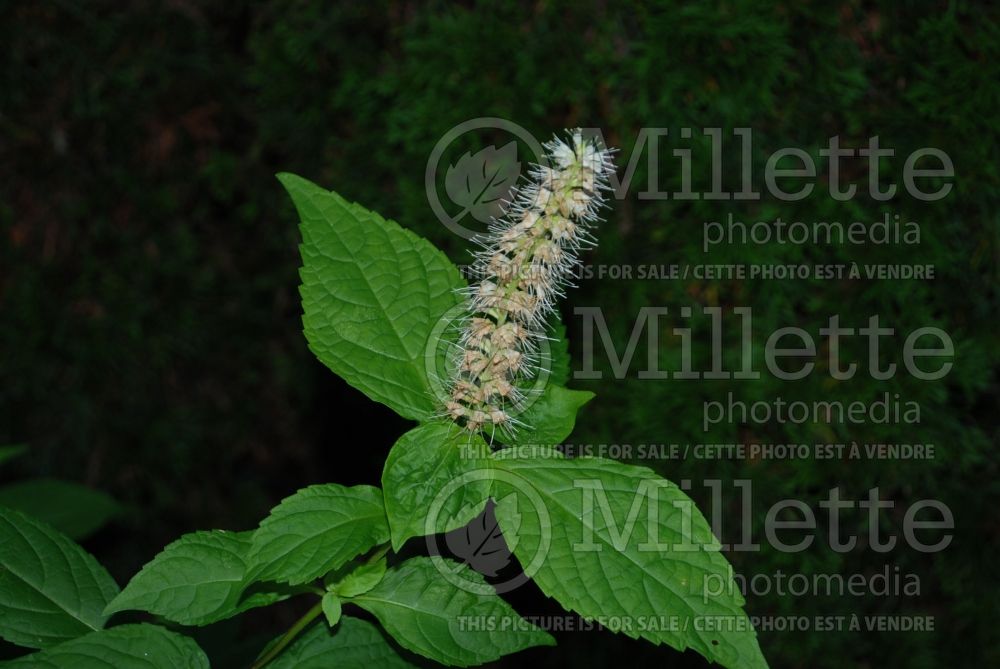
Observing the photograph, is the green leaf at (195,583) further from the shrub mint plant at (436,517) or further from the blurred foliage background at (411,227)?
the blurred foliage background at (411,227)

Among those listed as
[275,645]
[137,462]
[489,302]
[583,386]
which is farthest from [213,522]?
[489,302]

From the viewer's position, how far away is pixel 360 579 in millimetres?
1150

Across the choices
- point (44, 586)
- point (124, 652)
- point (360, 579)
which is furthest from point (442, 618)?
point (44, 586)

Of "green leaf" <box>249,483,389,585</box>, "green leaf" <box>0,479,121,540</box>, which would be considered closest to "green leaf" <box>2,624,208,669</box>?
"green leaf" <box>249,483,389,585</box>

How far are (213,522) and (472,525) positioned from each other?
1733 mm

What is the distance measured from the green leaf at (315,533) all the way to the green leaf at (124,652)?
0.23m

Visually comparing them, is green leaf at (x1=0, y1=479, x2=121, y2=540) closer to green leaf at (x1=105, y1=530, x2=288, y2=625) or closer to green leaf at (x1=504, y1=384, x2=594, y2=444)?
green leaf at (x1=105, y1=530, x2=288, y2=625)

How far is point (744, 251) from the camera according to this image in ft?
7.45

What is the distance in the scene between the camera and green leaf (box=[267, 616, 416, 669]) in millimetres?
1182

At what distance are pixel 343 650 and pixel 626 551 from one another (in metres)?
0.44

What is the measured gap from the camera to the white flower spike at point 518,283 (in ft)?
3.60

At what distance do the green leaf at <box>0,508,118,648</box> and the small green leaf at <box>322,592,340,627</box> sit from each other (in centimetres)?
42

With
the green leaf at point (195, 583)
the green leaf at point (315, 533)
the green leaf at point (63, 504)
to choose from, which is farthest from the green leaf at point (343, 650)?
the green leaf at point (63, 504)

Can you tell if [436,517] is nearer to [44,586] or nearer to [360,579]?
[360,579]
